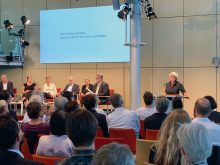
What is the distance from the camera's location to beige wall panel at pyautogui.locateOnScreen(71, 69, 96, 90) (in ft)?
45.4

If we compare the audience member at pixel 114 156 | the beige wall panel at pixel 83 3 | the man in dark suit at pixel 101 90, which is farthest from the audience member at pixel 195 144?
the beige wall panel at pixel 83 3

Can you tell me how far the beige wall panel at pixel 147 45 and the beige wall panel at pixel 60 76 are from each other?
297cm

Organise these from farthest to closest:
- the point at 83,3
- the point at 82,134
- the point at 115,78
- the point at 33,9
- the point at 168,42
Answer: the point at 33,9
the point at 83,3
the point at 115,78
the point at 168,42
the point at 82,134

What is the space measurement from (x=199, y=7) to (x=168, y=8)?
105 centimetres

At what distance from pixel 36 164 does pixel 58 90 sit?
448 inches

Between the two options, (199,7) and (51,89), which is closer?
(199,7)

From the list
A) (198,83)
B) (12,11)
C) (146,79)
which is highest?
(12,11)

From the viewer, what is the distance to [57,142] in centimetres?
347

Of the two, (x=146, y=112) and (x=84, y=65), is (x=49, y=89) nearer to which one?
(x=84, y=65)

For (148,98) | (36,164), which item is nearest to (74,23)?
(148,98)

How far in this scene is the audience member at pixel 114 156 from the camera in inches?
63.8

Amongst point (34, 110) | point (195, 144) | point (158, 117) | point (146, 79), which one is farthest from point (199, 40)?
point (195, 144)

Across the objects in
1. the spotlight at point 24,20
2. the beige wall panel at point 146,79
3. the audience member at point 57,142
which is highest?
the spotlight at point 24,20

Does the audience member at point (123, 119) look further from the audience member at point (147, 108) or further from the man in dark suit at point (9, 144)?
the man in dark suit at point (9, 144)
